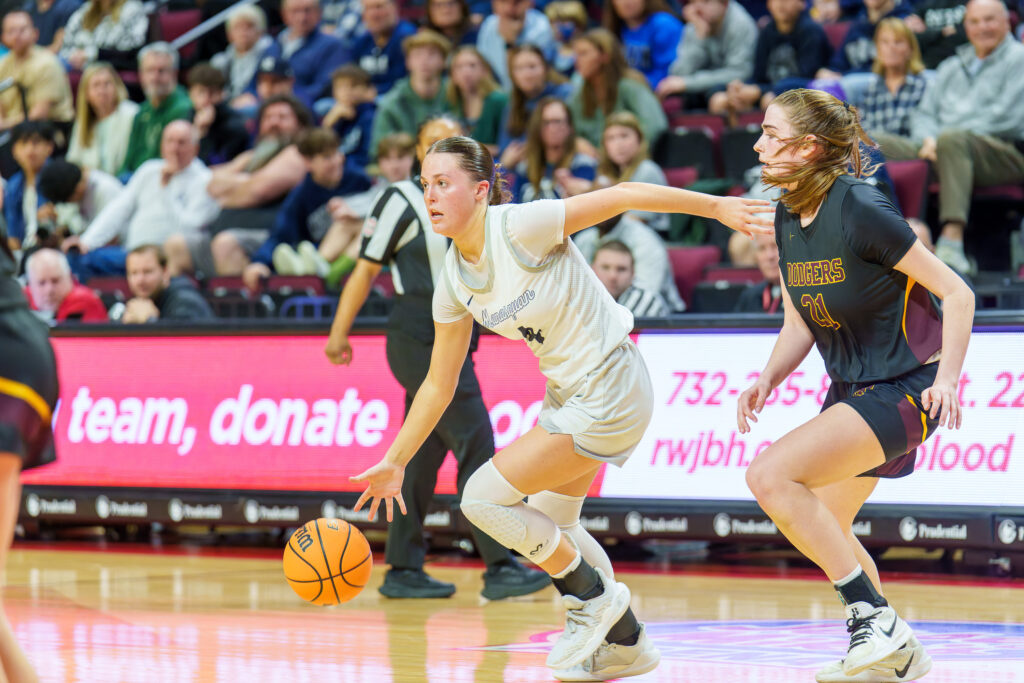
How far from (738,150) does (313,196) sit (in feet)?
11.1

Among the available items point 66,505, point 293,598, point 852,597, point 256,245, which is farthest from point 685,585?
point 256,245

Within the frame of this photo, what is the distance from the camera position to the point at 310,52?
45.5 ft

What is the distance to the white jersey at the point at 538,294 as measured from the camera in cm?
473

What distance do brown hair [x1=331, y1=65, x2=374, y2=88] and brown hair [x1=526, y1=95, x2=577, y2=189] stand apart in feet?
8.79

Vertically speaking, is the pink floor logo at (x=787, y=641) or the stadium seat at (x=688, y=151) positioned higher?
the stadium seat at (x=688, y=151)

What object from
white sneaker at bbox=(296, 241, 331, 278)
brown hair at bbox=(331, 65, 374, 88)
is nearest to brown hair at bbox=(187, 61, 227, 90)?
brown hair at bbox=(331, 65, 374, 88)

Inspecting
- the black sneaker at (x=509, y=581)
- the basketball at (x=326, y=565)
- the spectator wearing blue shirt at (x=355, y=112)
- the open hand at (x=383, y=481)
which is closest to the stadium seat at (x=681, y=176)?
the spectator wearing blue shirt at (x=355, y=112)

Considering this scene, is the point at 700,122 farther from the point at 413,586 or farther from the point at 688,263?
the point at 413,586

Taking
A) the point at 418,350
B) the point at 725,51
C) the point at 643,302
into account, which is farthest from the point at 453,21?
the point at 418,350

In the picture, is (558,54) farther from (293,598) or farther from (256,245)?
(293,598)

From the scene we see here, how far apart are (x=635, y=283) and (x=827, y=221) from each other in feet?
14.0

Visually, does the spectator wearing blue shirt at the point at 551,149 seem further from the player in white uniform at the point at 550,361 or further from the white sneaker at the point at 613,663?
the white sneaker at the point at 613,663

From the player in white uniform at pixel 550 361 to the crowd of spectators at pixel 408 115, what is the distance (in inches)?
143

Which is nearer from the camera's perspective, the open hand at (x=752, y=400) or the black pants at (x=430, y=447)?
the open hand at (x=752, y=400)
